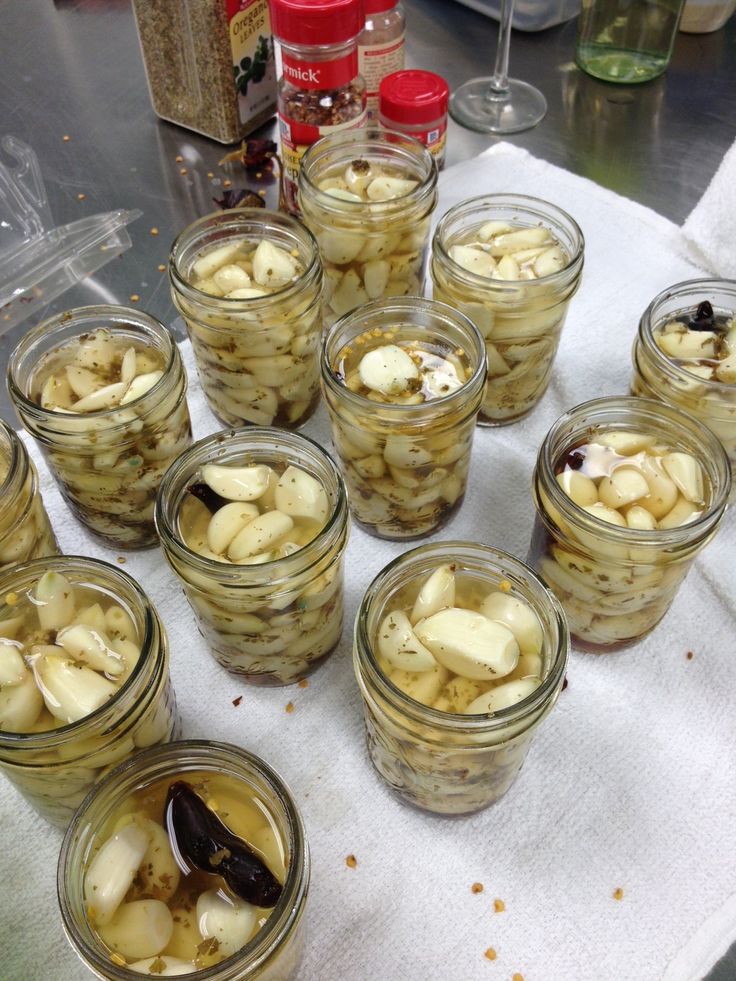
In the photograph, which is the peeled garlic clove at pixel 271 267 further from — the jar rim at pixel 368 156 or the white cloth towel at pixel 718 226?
the white cloth towel at pixel 718 226

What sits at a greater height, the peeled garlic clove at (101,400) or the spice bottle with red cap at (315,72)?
the spice bottle with red cap at (315,72)

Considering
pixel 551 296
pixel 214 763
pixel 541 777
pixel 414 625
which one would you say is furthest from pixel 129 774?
pixel 551 296

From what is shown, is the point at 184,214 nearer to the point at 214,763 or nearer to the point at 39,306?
the point at 39,306

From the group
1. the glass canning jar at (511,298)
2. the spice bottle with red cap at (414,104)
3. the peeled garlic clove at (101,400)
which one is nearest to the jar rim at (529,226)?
the glass canning jar at (511,298)

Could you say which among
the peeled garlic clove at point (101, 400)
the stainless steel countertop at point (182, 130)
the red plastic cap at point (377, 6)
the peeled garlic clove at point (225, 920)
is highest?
the red plastic cap at point (377, 6)

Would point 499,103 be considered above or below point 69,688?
below

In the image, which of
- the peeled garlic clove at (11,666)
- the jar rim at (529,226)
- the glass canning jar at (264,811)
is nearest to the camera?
the glass canning jar at (264,811)

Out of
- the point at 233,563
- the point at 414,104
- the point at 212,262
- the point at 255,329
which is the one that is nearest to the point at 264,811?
the point at 233,563

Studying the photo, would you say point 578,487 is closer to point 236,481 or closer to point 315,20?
point 236,481
